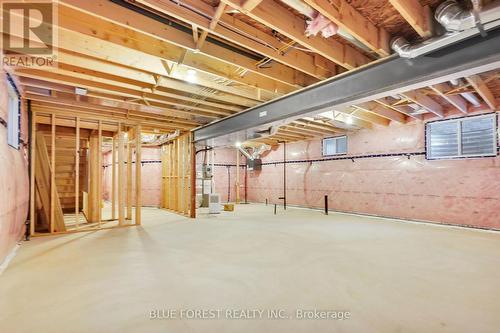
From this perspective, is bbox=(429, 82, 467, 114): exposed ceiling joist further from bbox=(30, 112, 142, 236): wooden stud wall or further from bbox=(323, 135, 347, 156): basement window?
bbox=(30, 112, 142, 236): wooden stud wall

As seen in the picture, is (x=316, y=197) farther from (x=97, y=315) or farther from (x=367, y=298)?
(x=97, y=315)

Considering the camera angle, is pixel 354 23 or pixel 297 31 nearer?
pixel 354 23

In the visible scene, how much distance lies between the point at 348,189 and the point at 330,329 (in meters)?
5.80

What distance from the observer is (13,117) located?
358 cm

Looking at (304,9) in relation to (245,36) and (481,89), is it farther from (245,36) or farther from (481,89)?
(481,89)

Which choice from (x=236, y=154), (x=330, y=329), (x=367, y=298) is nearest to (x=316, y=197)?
(x=236, y=154)

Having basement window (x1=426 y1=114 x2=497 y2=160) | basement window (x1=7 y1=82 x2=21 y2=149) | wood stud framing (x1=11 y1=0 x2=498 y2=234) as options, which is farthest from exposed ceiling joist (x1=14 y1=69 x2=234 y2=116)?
basement window (x1=426 y1=114 x2=497 y2=160)

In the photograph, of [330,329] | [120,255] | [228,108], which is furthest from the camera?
[228,108]

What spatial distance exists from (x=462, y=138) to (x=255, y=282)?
208 inches

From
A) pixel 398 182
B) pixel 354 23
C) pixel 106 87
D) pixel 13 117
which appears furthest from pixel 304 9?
pixel 398 182

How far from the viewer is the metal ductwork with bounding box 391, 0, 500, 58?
1740 mm

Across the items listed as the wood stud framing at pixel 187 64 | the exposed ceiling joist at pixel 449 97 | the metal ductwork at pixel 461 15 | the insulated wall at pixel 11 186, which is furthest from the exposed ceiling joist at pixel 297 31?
the insulated wall at pixel 11 186

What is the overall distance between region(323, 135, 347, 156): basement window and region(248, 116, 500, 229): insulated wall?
21cm

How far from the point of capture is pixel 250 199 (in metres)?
10.6
